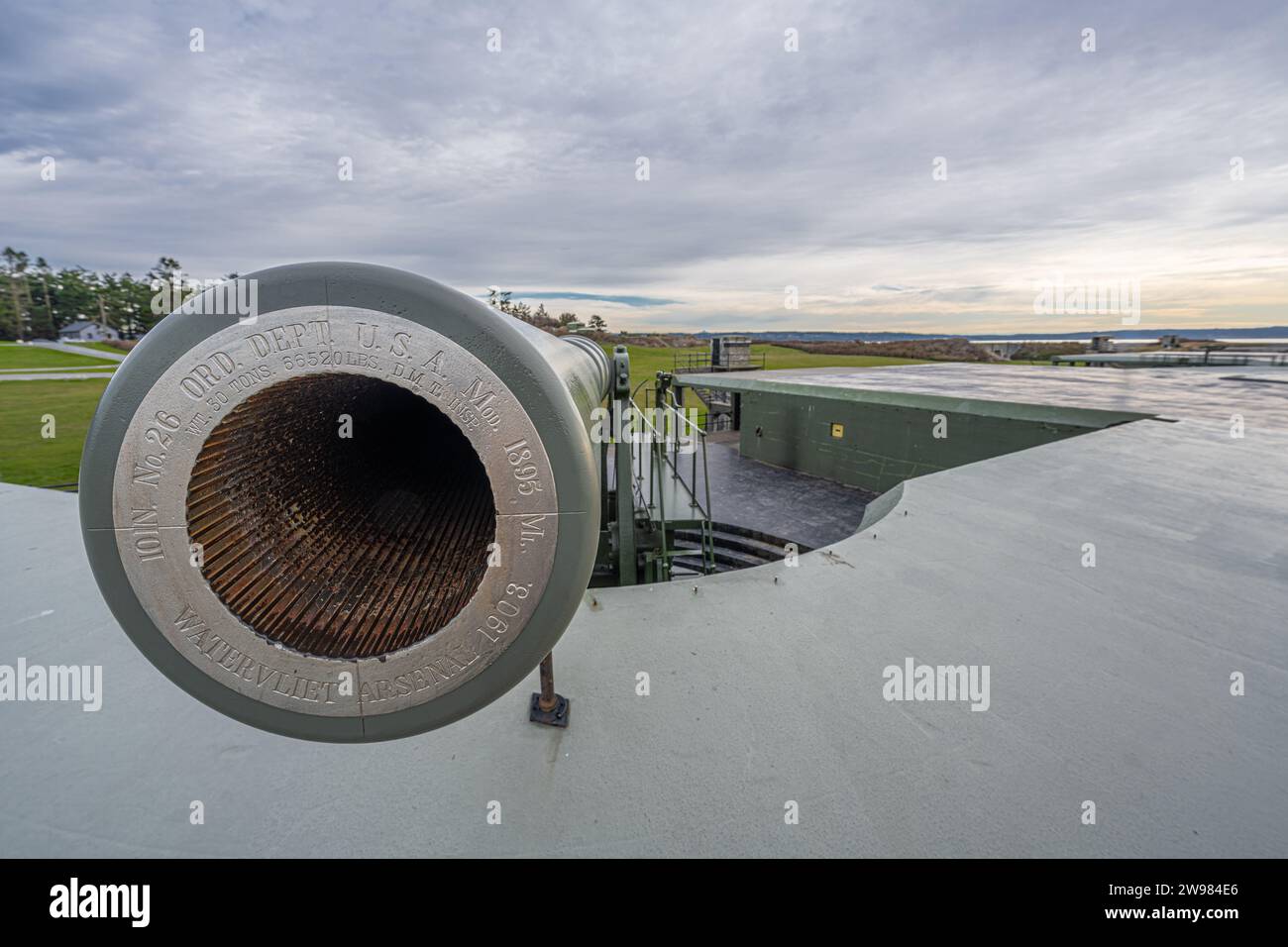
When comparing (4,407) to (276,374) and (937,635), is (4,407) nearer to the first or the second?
(276,374)

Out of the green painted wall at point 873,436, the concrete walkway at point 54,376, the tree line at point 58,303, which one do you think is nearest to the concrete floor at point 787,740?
the green painted wall at point 873,436

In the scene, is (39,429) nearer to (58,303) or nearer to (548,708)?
(548,708)

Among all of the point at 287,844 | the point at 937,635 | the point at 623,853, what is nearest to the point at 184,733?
the point at 287,844

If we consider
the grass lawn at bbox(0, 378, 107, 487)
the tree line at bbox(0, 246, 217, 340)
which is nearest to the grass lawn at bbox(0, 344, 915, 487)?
the grass lawn at bbox(0, 378, 107, 487)

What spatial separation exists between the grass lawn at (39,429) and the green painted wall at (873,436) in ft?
45.4

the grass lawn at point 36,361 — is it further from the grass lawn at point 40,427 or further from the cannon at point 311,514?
the cannon at point 311,514

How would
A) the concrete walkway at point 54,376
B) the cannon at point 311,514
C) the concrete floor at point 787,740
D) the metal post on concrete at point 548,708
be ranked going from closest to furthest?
1. the cannon at point 311,514
2. the concrete floor at point 787,740
3. the metal post on concrete at point 548,708
4. the concrete walkway at point 54,376

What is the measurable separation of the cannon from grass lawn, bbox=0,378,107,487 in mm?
7872

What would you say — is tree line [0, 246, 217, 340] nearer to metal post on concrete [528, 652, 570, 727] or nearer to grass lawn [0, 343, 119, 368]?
grass lawn [0, 343, 119, 368]

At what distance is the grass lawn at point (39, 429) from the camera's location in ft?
27.5

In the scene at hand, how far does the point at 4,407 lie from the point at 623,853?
15407mm

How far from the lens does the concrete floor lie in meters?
2.04

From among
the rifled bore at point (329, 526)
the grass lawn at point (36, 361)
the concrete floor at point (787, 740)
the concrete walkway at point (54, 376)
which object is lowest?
the concrete floor at point (787, 740)

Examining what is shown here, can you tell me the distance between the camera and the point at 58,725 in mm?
2660
